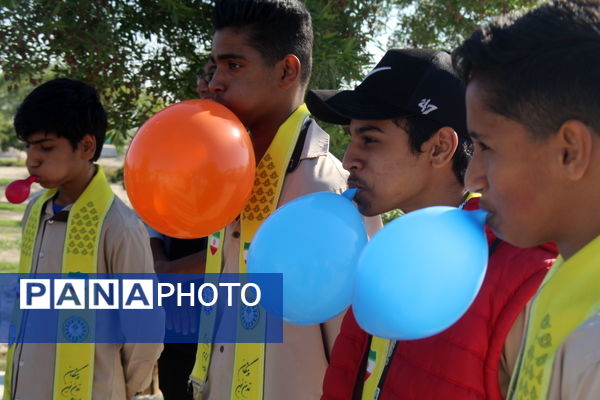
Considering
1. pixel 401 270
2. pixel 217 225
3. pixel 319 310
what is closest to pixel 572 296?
pixel 401 270

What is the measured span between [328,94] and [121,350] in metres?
1.75

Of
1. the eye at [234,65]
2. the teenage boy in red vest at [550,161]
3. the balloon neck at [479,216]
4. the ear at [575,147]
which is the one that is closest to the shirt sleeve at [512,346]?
the teenage boy in red vest at [550,161]

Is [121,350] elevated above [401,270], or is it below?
below

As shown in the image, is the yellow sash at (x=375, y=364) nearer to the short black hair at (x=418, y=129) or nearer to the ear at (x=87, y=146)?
the short black hair at (x=418, y=129)

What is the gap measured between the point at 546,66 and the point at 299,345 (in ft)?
4.33

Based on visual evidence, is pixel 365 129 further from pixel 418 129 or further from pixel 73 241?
pixel 73 241

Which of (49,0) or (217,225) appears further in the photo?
(49,0)

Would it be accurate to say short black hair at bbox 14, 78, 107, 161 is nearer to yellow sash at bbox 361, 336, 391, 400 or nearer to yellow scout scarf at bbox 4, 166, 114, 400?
yellow scout scarf at bbox 4, 166, 114, 400

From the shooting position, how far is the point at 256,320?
2.37m

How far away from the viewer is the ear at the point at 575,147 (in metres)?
1.20

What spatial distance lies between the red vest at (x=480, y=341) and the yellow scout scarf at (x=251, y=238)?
758 millimetres

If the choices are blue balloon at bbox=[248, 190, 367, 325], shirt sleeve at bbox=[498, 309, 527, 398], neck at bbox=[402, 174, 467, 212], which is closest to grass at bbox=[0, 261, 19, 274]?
neck at bbox=[402, 174, 467, 212]

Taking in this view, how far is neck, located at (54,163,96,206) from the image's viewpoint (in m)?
3.35

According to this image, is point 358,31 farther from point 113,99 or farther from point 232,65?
point 232,65
